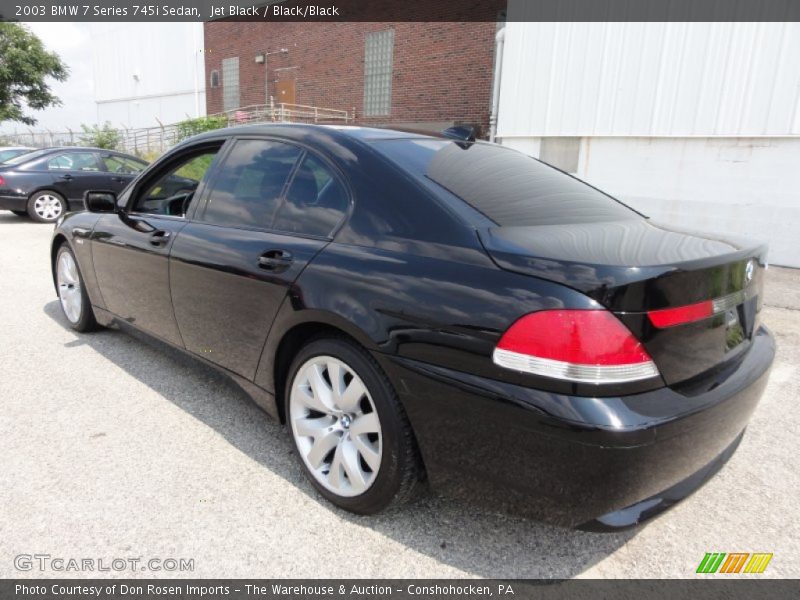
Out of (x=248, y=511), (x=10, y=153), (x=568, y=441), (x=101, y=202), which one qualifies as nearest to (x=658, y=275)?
(x=568, y=441)

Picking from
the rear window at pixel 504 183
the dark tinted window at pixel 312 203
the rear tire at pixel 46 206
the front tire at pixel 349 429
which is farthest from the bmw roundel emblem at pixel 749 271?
the rear tire at pixel 46 206

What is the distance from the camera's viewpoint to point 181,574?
1956mm

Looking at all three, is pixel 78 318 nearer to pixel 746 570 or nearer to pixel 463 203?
pixel 463 203

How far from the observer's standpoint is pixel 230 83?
2553 cm

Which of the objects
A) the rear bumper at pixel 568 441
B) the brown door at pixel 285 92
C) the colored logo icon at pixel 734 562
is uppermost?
the brown door at pixel 285 92

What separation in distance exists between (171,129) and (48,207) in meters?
20.9

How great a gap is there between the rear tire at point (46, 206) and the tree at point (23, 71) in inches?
796

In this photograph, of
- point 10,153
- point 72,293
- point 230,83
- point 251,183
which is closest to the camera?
point 251,183

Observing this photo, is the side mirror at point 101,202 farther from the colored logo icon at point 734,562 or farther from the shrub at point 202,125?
the shrub at point 202,125

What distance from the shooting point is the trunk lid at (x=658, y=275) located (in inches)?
64.4

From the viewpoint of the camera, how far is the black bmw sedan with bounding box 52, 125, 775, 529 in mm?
1629

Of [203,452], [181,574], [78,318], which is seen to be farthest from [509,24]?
[181,574]

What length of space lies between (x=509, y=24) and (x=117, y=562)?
35.4 feet

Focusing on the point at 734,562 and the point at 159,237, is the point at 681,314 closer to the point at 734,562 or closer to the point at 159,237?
the point at 734,562
